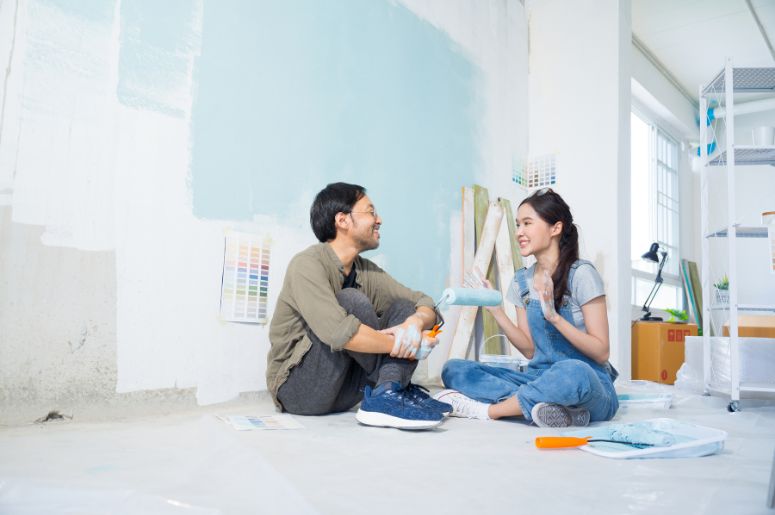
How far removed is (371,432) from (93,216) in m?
1.12

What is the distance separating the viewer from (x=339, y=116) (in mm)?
2752

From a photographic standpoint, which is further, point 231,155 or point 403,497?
point 231,155

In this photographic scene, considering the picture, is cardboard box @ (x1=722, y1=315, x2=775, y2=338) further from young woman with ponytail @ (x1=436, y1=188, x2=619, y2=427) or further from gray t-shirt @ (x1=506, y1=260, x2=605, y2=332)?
gray t-shirt @ (x1=506, y1=260, x2=605, y2=332)

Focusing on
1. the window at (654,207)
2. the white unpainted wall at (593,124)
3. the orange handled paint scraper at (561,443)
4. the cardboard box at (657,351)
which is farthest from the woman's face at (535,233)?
the window at (654,207)

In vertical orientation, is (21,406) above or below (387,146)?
below

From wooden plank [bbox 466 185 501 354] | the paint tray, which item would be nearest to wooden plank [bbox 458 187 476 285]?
wooden plank [bbox 466 185 501 354]

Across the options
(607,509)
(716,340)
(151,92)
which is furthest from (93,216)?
(716,340)

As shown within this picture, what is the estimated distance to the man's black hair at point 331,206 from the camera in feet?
7.21

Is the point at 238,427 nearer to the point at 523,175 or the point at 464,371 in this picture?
the point at 464,371

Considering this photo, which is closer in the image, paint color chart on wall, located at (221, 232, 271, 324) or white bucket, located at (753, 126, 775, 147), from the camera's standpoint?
paint color chart on wall, located at (221, 232, 271, 324)

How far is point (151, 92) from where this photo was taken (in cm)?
204

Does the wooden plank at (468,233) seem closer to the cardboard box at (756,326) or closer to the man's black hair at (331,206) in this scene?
the man's black hair at (331,206)

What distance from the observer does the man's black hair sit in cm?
220

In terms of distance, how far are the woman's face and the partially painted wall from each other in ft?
2.83
